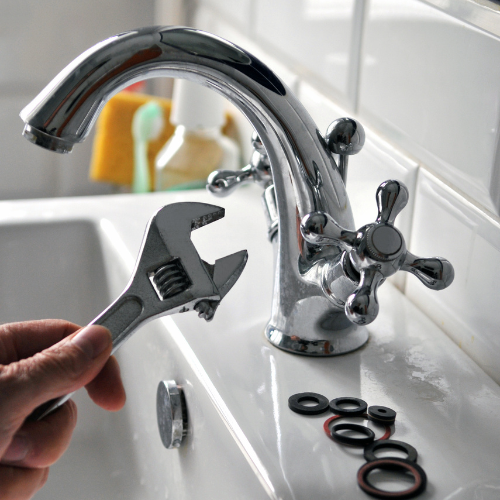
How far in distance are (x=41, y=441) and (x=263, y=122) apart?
222mm

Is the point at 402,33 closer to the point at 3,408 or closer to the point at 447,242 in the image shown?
the point at 447,242

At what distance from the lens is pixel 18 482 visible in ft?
1.24

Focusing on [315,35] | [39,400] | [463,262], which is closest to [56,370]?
[39,400]

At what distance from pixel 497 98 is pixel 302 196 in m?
0.14

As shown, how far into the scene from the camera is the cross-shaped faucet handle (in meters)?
0.38

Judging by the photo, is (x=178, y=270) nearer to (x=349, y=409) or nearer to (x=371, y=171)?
(x=349, y=409)

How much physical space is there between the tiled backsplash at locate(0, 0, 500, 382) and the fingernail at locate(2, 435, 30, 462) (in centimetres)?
30

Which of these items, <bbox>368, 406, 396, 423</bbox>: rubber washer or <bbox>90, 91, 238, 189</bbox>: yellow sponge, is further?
<bbox>90, 91, 238, 189</bbox>: yellow sponge

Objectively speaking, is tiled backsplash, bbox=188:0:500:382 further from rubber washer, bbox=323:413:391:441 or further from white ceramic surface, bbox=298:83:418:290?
rubber washer, bbox=323:413:391:441

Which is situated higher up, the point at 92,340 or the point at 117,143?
the point at 92,340

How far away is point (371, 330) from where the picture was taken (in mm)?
512

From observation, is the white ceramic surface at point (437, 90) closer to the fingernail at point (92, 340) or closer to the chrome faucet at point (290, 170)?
the chrome faucet at point (290, 170)

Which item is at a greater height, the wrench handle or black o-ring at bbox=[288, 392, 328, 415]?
the wrench handle

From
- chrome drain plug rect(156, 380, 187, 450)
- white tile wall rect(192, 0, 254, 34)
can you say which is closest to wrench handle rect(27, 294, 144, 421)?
chrome drain plug rect(156, 380, 187, 450)
